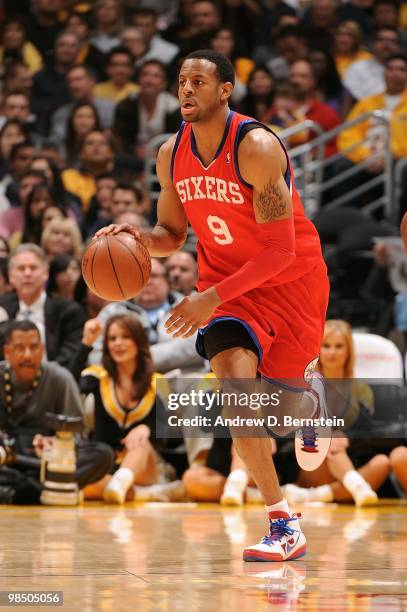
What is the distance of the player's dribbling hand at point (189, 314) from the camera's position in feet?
14.7

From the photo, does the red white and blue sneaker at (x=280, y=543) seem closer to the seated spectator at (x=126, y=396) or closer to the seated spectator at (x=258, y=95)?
the seated spectator at (x=126, y=396)

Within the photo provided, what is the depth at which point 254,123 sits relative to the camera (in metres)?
4.84

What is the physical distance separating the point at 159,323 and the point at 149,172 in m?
2.55

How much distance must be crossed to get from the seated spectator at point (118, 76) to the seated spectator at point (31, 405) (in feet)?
16.8

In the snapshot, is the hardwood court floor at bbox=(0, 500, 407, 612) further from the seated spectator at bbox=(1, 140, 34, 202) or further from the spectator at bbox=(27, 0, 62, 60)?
A: the spectator at bbox=(27, 0, 62, 60)

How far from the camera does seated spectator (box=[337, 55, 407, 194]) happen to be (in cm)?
1079

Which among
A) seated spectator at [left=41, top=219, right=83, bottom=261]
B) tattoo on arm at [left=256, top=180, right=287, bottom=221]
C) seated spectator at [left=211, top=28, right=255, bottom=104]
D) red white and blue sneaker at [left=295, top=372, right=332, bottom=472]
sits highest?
seated spectator at [left=211, top=28, right=255, bottom=104]

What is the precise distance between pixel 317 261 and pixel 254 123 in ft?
2.30

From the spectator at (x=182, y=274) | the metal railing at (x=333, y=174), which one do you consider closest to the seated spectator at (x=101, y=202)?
the metal railing at (x=333, y=174)

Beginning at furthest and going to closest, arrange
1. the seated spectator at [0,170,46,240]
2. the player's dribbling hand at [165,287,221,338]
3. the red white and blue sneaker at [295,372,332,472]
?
1. the seated spectator at [0,170,46,240]
2. the red white and blue sneaker at [295,372,332,472]
3. the player's dribbling hand at [165,287,221,338]

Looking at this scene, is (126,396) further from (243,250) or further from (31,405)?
(243,250)

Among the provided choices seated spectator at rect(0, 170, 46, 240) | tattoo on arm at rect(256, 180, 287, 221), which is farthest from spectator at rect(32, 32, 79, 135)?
tattoo on arm at rect(256, 180, 287, 221)

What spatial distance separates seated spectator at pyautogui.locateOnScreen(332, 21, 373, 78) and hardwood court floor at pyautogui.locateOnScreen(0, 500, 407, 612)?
665 centimetres

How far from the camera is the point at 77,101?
38.3 feet
